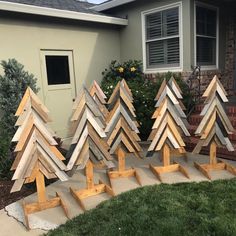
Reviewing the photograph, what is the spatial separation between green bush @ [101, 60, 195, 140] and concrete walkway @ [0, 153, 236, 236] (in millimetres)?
1360

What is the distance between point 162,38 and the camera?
757 centimetres

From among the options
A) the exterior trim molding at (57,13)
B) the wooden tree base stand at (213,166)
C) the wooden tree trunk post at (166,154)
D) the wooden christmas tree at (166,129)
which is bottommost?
the wooden tree base stand at (213,166)

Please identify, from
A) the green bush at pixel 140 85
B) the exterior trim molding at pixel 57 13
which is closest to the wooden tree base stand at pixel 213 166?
the green bush at pixel 140 85

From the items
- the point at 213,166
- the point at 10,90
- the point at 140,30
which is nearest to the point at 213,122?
the point at 213,166

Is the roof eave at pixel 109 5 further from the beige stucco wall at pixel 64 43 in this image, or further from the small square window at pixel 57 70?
the small square window at pixel 57 70

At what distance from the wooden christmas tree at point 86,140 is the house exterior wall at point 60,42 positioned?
11.1ft

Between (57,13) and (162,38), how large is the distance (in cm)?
263

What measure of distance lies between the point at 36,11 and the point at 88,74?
215cm

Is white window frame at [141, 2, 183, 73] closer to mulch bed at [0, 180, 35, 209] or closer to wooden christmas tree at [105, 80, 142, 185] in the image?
wooden christmas tree at [105, 80, 142, 185]

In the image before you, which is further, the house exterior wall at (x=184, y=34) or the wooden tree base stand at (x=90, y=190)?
the house exterior wall at (x=184, y=34)

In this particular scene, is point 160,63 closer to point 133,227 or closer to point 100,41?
point 100,41

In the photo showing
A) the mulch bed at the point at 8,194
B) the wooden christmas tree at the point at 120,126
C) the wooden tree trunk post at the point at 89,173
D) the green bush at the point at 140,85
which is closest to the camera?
the wooden tree trunk post at the point at 89,173

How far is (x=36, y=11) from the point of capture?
6.60m

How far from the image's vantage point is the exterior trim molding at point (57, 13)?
619 centimetres
